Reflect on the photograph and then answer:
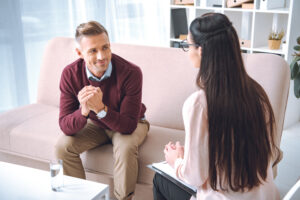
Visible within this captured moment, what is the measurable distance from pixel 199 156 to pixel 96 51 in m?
0.95

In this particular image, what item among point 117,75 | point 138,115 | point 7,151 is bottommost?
point 7,151

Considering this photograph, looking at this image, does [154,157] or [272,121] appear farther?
[154,157]

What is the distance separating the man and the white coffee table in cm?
25

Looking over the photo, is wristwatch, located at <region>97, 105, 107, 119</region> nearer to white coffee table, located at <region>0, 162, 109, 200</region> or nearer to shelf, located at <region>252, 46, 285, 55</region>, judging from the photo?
white coffee table, located at <region>0, 162, 109, 200</region>

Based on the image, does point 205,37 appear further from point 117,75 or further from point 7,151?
point 7,151

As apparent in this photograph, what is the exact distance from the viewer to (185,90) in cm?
220

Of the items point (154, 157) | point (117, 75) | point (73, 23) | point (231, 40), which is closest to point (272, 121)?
point (231, 40)

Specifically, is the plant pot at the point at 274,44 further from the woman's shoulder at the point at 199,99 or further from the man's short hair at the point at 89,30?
the woman's shoulder at the point at 199,99

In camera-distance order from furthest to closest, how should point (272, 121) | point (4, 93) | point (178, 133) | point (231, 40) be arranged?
point (4, 93)
point (178, 133)
point (272, 121)
point (231, 40)

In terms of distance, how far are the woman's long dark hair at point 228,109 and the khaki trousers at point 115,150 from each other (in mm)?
691

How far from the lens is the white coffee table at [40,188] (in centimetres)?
151

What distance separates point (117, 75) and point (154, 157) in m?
0.45

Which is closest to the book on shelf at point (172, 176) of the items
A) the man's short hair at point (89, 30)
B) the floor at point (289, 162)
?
the man's short hair at point (89, 30)

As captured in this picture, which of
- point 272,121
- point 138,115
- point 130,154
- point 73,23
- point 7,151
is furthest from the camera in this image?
point 73,23
